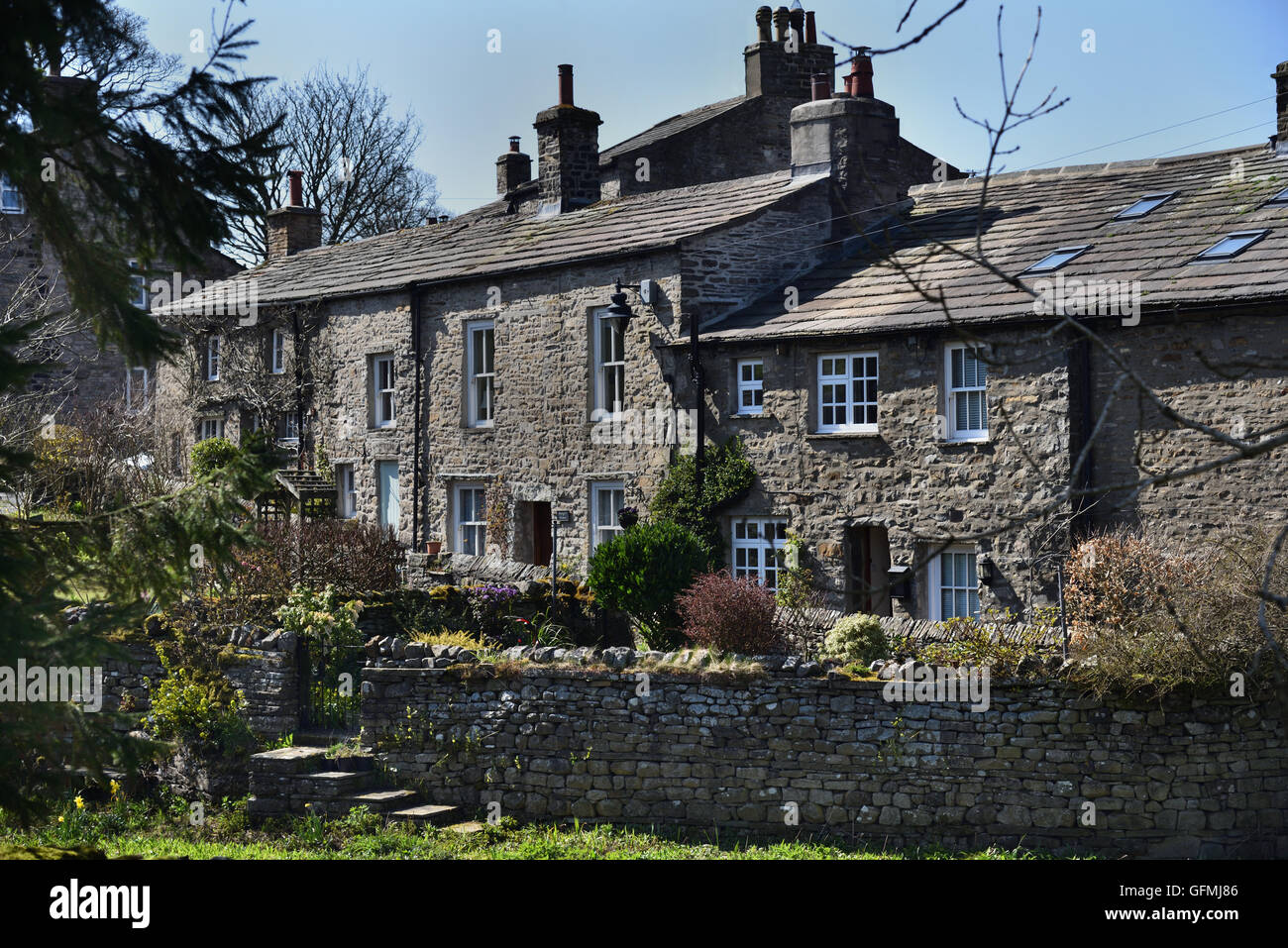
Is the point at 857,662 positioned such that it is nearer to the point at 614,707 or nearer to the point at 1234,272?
the point at 614,707

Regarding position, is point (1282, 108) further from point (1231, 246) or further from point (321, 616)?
point (321, 616)

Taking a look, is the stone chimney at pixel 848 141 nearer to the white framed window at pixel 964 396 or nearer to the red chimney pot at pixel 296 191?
the white framed window at pixel 964 396

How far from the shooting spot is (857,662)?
1276cm

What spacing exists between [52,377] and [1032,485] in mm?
23437

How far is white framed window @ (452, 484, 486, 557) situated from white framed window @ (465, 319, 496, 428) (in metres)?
1.19

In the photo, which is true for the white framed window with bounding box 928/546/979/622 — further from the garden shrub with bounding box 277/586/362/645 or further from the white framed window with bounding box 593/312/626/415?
the garden shrub with bounding box 277/586/362/645

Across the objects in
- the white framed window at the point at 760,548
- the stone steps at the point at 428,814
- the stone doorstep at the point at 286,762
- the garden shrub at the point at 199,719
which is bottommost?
the stone steps at the point at 428,814

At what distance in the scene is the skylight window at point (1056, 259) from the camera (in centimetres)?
1656

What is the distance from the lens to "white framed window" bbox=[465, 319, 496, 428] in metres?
22.3

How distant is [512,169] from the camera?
1223 inches

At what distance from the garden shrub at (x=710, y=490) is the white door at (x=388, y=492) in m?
7.06

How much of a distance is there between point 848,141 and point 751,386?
14.7 feet

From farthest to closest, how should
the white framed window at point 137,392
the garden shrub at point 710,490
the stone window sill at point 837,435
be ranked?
the white framed window at point 137,392, the garden shrub at point 710,490, the stone window sill at point 837,435

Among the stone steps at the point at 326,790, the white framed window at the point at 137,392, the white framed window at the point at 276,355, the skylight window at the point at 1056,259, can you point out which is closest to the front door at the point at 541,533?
the white framed window at the point at 276,355
